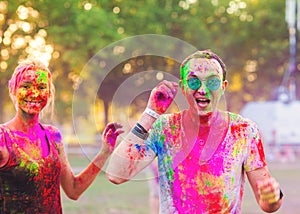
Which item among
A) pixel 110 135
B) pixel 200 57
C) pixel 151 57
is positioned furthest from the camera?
pixel 151 57

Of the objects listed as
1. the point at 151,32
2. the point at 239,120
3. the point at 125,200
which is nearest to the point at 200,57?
the point at 239,120

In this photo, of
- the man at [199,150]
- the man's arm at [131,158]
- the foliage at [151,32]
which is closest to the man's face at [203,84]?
the man at [199,150]

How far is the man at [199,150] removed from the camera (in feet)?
9.41

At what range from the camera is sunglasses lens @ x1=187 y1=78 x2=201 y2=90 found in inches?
116

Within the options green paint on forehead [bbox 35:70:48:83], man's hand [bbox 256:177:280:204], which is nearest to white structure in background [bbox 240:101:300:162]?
green paint on forehead [bbox 35:70:48:83]

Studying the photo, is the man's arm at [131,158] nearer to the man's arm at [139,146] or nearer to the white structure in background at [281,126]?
the man's arm at [139,146]

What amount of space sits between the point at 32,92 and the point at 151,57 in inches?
330

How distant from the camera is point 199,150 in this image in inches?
115

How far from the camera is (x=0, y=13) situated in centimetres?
2288

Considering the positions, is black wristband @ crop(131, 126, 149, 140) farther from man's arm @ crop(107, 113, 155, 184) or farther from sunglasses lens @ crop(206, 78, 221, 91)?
sunglasses lens @ crop(206, 78, 221, 91)

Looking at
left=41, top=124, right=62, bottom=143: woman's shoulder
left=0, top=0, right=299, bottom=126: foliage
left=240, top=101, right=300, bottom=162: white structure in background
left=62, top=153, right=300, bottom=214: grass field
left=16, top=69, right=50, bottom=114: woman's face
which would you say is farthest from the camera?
left=240, top=101, right=300, bottom=162: white structure in background


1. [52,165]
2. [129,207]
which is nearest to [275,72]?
[129,207]

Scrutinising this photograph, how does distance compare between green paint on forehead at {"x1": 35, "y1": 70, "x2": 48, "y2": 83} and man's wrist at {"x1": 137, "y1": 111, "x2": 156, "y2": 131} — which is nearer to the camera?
man's wrist at {"x1": 137, "y1": 111, "x2": 156, "y2": 131}

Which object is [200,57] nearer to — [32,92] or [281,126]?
[32,92]
